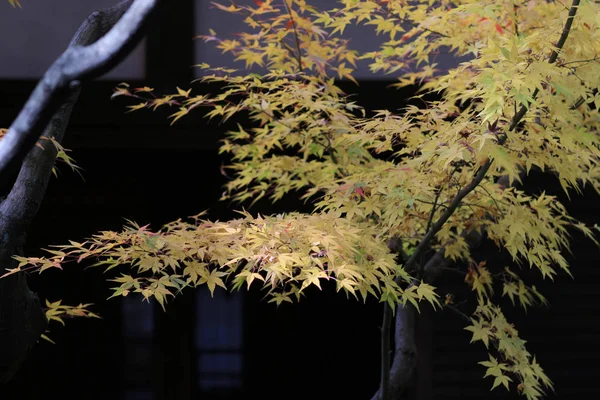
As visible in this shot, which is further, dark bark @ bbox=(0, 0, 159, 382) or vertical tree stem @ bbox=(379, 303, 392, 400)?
vertical tree stem @ bbox=(379, 303, 392, 400)

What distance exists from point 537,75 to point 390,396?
2.43 meters

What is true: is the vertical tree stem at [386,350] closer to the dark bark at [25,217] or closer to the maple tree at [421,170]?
the maple tree at [421,170]

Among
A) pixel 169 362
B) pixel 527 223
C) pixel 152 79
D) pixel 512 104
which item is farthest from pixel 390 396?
pixel 152 79

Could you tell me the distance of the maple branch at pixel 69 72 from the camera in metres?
1.73

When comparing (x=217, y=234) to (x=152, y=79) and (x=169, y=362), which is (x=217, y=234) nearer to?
(x=152, y=79)

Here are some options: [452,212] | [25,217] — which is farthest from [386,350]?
[25,217]

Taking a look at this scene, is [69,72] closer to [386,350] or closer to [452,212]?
[452,212]

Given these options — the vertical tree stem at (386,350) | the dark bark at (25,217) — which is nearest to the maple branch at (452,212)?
the vertical tree stem at (386,350)

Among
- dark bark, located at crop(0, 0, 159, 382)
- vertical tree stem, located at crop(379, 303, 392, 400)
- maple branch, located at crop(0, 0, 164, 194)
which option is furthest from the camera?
vertical tree stem, located at crop(379, 303, 392, 400)

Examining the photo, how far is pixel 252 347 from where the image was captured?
6.55m

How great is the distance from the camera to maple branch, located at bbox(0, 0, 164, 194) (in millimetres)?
1734

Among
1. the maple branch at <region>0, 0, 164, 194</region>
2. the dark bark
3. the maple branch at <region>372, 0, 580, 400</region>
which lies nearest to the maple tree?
the maple branch at <region>372, 0, 580, 400</region>

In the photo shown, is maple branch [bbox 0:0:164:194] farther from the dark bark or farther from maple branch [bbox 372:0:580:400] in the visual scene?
maple branch [bbox 372:0:580:400]

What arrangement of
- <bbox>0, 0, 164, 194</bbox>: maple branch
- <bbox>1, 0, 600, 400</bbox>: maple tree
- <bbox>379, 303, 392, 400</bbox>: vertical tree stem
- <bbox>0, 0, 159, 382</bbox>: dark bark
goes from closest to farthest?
1. <bbox>0, 0, 164, 194</bbox>: maple branch
2. <bbox>1, 0, 600, 400</bbox>: maple tree
3. <bbox>0, 0, 159, 382</bbox>: dark bark
4. <bbox>379, 303, 392, 400</bbox>: vertical tree stem
